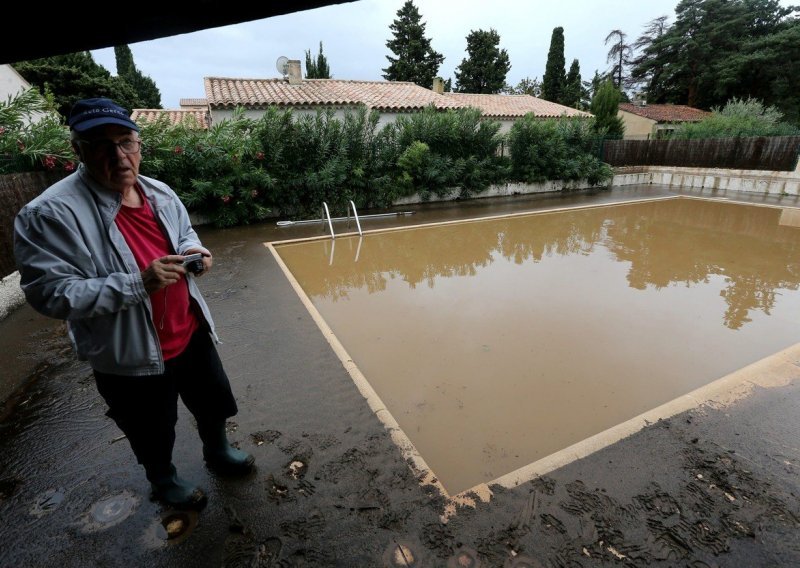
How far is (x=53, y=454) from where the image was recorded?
2.46 metres

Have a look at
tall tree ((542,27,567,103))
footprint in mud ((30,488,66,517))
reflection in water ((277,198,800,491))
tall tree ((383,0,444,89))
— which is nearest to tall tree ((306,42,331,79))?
tall tree ((383,0,444,89))

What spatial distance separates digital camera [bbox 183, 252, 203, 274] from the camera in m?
1.65

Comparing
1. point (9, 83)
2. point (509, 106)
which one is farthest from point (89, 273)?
point (509, 106)

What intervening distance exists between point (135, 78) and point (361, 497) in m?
31.7

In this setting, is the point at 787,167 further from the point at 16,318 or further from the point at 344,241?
the point at 16,318

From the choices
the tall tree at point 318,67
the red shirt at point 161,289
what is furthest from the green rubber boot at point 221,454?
the tall tree at point 318,67

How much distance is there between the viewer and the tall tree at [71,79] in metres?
14.8

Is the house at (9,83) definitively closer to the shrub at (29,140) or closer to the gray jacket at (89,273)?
the shrub at (29,140)

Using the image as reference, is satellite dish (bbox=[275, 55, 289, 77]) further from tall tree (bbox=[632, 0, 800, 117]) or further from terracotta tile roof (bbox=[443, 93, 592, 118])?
tall tree (bbox=[632, 0, 800, 117])

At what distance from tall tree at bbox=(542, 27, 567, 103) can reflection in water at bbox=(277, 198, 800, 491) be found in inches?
1025

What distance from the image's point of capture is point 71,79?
1585cm

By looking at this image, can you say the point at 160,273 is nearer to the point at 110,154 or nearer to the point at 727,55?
the point at 110,154

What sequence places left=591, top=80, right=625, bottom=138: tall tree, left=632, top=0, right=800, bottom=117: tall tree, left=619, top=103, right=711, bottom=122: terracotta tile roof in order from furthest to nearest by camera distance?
left=632, top=0, right=800, bottom=117: tall tree
left=619, top=103, right=711, bottom=122: terracotta tile roof
left=591, top=80, right=625, bottom=138: tall tree

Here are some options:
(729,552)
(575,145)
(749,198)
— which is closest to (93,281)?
(729,552)
